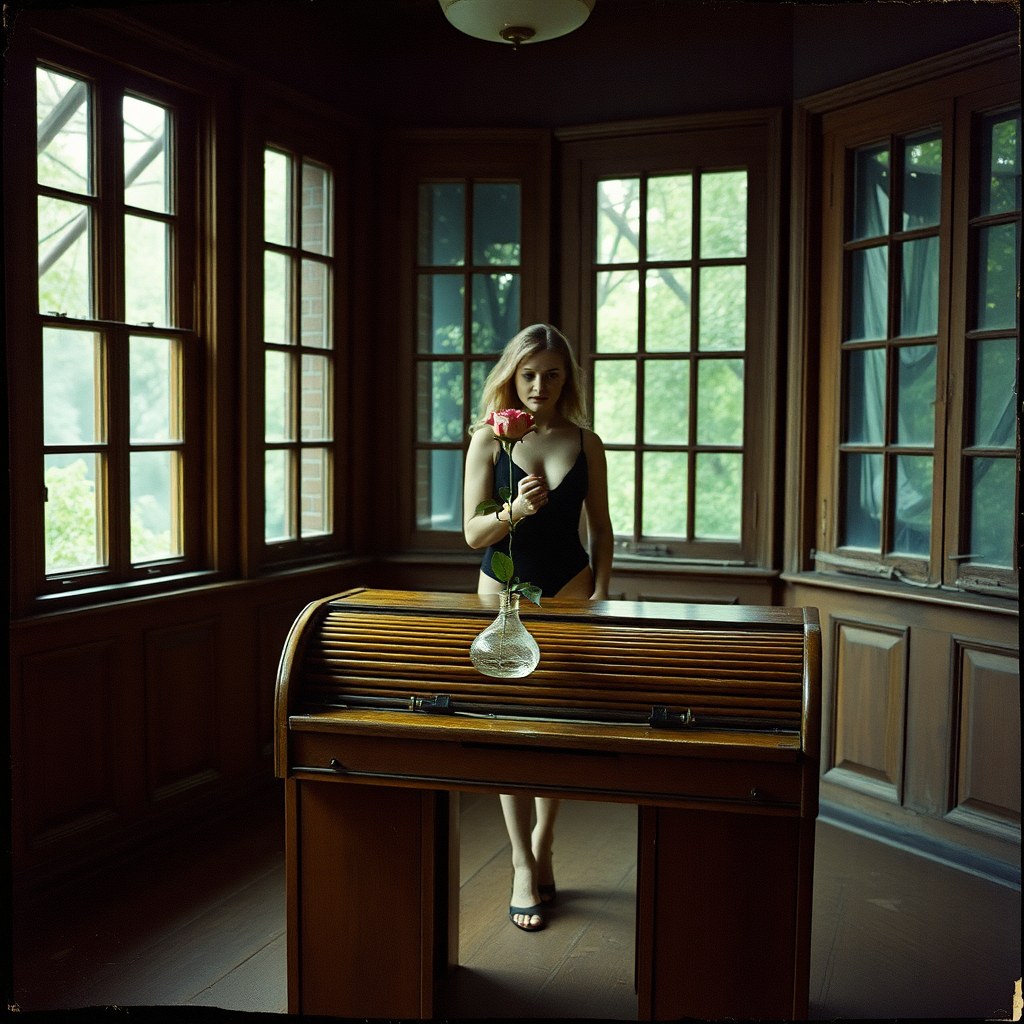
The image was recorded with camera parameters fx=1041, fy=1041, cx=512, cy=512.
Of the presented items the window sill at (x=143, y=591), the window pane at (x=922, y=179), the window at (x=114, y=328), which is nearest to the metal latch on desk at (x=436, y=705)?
the window sill at (x=143, y=591)

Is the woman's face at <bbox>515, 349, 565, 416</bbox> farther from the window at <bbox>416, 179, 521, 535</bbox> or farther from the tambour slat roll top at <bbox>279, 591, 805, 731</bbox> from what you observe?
the window at <bbox>416, 179, 521, 535</bbox>

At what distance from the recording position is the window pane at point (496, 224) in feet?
14.7

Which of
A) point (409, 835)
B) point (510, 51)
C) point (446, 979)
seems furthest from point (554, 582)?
point (510, 51)

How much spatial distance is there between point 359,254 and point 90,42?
1.45 m

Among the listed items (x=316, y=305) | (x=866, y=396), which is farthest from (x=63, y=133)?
(x=866, y=396)

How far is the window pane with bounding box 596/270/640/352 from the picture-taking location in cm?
437

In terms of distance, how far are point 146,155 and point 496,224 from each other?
152 centimetres

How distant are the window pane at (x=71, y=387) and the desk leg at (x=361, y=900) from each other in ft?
5.16

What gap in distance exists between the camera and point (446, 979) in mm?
2684

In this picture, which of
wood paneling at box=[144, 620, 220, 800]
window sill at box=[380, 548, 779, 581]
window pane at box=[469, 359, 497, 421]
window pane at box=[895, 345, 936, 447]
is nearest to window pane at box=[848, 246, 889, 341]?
window pane at box=[895, 345, 936, 447]

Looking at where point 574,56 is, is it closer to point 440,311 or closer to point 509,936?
point 440,311

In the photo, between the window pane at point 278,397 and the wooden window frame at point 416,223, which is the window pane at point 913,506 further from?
the window pane at point 278,397

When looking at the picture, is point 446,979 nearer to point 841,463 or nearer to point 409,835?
point 409,835

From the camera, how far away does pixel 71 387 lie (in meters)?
3.28
